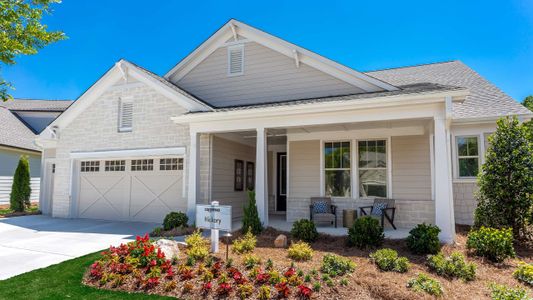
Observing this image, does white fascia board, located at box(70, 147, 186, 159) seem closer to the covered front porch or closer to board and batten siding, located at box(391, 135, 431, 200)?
the covered front porch

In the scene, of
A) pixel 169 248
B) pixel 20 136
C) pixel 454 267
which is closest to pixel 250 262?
pixel 169 248

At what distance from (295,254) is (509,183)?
5503 millimetres

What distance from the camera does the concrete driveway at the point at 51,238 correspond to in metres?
7.50

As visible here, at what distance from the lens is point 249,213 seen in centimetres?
952

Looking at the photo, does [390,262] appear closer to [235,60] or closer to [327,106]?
[327,106]

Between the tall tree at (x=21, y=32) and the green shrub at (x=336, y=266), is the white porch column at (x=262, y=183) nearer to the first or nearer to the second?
the green shrub at (x=336, y=266)

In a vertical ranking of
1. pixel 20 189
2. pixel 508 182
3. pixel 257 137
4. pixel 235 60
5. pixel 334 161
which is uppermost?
pixel 235 60

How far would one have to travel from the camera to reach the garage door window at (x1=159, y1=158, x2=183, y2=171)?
12343 millimetres

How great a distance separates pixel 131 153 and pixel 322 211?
7.10 meters

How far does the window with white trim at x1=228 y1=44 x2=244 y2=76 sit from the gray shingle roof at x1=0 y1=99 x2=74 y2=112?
60.9 feet

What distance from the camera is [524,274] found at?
617 cm

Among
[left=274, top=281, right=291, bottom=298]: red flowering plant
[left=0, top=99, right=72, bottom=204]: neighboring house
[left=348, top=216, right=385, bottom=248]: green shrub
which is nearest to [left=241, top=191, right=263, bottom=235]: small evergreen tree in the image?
[left=348, top=216, right=385, bottom=248]: green shrub

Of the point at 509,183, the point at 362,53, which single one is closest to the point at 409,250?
the point at 509,183

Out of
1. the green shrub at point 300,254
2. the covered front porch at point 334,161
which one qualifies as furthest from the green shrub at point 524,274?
the green shrub at point 300,254
